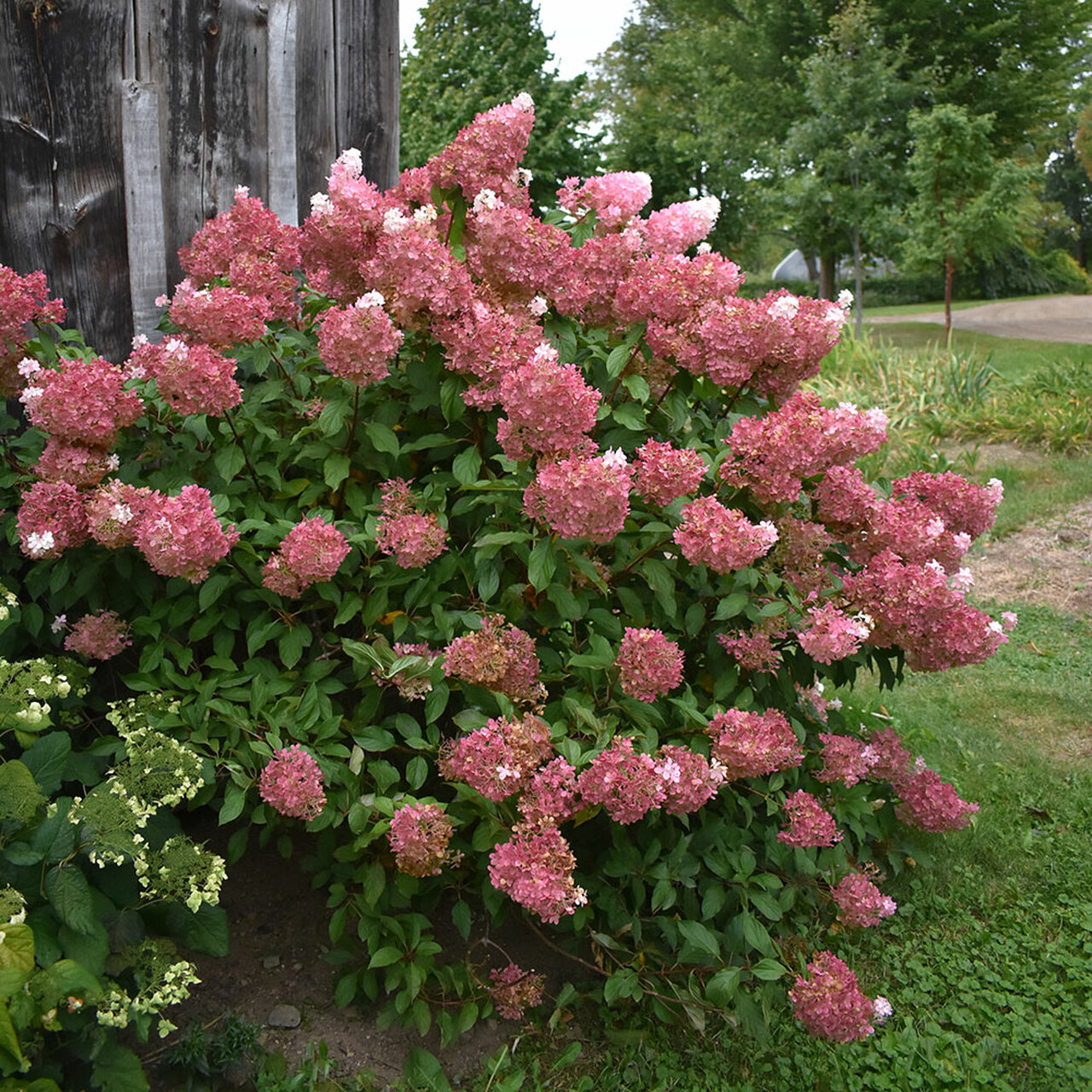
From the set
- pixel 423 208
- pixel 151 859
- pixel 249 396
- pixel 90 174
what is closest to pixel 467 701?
pixel 151 859

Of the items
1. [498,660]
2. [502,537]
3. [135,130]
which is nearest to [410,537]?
[502,537]

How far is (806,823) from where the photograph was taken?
7.99 feet

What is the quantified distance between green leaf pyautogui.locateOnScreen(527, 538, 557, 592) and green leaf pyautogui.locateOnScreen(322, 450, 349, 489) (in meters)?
0.42

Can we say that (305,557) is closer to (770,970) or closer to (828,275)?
(770,970)

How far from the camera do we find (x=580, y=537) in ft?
7.12

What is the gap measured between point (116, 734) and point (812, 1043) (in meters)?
1.88

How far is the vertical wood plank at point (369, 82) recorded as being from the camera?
11.6 ft

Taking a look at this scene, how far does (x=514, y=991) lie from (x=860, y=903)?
913 mm

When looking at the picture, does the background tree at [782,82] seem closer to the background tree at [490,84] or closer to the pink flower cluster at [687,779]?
the background tree at [490,84]

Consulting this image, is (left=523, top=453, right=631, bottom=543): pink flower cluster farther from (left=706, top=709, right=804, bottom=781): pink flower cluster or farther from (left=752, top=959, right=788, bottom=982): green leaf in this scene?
(left=752, top=959, right=788, bottom=982): green leaf

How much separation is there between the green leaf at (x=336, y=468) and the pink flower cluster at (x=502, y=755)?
0.65m

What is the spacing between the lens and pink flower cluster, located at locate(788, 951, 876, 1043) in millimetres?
2295

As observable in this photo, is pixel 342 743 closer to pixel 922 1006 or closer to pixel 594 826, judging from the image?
pixel 594 826

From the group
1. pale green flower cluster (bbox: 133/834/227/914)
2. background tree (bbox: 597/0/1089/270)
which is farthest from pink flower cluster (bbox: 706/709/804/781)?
background tree (bbox: 597/0/1089/270)
